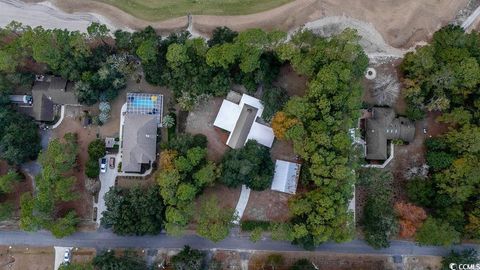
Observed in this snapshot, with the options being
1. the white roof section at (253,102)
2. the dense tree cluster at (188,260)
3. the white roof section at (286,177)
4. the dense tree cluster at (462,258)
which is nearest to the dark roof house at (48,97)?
the white roof section at (253,102)

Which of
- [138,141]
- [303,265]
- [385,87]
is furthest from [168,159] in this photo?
[385,87]

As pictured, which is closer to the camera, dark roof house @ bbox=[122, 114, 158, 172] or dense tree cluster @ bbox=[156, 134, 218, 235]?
dense tree cluster @ bbox=[156, 134, 218, 235]

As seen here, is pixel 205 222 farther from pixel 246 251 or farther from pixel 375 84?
pixel 375 84

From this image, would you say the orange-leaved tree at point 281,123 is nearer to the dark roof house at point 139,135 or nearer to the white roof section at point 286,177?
the white roof section at point 286,177

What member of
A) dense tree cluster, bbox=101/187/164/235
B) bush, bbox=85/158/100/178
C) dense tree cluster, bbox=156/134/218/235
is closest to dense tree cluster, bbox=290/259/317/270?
dense tree cluster, bbox=156/134/218/235

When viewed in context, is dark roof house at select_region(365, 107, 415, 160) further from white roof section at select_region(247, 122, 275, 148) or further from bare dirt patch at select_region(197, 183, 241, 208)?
bare dirt patch at select_region(197, 183, 241, 208)

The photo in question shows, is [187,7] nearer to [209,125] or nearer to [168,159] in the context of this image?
[209,125]
